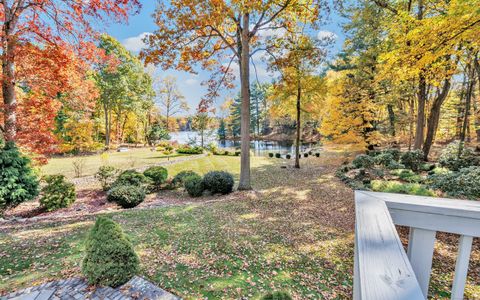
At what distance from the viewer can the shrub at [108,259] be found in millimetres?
2477

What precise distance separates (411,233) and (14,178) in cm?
801

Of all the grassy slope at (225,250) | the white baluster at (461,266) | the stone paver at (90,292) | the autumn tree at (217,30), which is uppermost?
the autumn tree at (217,30)

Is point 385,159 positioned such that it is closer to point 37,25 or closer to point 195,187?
point 195,187

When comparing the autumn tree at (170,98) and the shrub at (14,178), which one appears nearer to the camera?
the shrub at (14,178)

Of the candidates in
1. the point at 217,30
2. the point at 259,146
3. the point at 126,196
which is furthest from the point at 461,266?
the point at 259,146

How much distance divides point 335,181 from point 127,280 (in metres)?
8.05

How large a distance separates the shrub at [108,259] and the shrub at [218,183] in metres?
4.97

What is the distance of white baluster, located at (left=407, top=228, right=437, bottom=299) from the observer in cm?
113

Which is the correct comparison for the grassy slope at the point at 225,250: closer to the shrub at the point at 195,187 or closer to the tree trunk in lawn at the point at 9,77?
the shrub at the point at 195,187

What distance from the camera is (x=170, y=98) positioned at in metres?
27.4

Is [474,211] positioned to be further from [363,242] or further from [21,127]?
[21,127]

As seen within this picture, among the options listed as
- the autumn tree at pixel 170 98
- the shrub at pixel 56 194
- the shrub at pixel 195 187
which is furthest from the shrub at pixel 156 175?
the autumn tree at pixel 170 98

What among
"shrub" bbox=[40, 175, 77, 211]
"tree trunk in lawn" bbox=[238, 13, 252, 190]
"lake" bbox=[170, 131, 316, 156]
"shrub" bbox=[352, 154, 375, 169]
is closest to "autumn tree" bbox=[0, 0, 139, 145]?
"shrub" bbox=[40, 175, 77, 211]

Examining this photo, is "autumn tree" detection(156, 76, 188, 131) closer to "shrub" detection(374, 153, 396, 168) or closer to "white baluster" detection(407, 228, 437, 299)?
"shrub" detection(374, 153, 396, 168)
